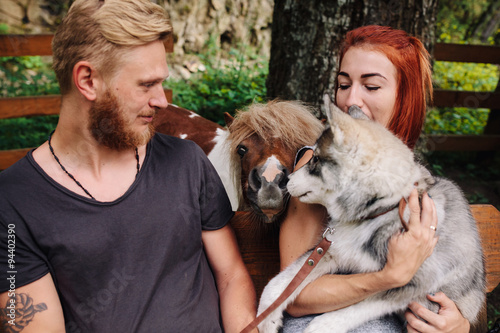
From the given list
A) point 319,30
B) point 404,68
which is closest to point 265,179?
point 404,68

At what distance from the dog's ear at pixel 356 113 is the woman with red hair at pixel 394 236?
102mm

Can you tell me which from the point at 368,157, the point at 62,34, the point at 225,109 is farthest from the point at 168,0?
the point at 368,157

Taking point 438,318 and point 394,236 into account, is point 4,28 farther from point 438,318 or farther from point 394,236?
point 438,318

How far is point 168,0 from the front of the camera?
8.48 meters

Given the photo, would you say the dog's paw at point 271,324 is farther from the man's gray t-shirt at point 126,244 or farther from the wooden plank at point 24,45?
the wooden plank at point 24,45

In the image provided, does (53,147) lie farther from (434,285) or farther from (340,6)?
(340,6)

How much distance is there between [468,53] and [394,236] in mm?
5007

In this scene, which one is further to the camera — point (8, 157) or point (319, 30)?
point (8, 157)

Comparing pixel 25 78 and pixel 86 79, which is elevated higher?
pixel 86 79

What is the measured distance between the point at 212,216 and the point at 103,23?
3.38ft

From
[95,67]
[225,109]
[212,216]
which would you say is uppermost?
Result: [95,67]

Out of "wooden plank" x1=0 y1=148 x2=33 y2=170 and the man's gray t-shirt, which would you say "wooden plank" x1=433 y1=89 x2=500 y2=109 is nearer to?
the man's gray t-shirt

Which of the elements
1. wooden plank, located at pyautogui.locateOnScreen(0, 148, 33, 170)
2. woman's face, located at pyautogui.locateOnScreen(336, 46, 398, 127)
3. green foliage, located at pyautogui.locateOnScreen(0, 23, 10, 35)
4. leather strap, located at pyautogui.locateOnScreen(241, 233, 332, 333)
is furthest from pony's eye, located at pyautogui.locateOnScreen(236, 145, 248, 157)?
green foliage, located at pyautogui.locateOnScreen(0, 23, 10, 35)

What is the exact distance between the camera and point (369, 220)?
1.78 meters
